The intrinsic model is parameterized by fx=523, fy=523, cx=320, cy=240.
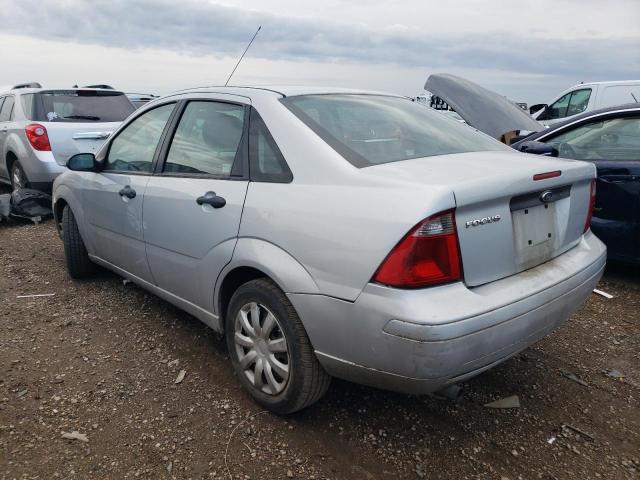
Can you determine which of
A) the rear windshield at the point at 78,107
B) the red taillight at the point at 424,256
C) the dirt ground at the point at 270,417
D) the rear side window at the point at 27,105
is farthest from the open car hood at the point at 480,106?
the rear side window at the point at 27,105

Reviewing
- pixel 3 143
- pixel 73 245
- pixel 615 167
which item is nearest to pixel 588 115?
pixel 615 167

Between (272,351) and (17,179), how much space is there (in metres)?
6.57

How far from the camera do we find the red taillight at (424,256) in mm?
1936

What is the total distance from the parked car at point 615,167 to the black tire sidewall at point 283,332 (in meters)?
2.81

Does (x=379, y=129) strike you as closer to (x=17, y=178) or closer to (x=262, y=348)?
(x=262, y=348)

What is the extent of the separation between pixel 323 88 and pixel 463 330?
1.74 m

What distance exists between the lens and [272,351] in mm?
2496

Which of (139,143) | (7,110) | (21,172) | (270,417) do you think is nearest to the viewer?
(270,417)

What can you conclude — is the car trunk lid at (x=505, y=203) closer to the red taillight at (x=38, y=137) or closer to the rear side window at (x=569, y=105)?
the red taillight at (x=38, y=137)

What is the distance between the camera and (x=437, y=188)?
1961 millimetres

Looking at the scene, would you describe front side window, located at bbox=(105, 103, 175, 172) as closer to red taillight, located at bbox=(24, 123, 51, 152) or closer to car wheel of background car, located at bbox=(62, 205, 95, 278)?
car wheel of background car, located at bbox=(62, 205, 95, 278)

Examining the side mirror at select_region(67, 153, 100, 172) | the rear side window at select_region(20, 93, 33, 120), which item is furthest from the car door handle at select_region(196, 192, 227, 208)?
the rear side window at select_region(20, 93, 33, 120)

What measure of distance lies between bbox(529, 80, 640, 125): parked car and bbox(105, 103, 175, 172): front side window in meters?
7.88

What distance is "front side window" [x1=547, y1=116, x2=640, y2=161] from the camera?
4.34m
